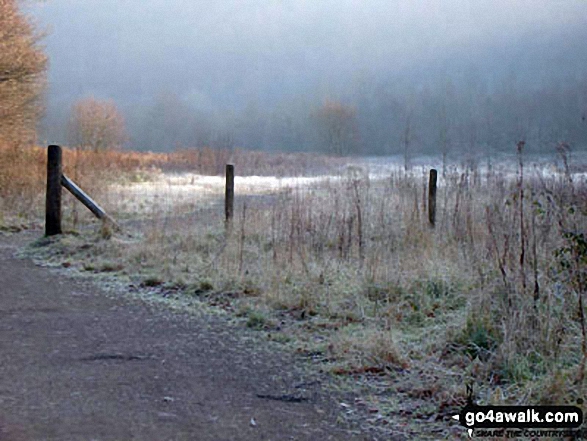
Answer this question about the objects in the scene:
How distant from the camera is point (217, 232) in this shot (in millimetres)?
11898

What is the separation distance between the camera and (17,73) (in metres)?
18.9

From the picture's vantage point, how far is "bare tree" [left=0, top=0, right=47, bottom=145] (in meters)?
18.7

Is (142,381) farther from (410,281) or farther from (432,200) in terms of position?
(432,200)

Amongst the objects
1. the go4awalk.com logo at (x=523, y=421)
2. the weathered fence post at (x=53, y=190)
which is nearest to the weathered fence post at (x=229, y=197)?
the weathered fence post at (x=53, y=190)

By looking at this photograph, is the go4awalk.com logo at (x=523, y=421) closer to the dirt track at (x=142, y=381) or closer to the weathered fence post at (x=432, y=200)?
the dirt track at (x=142, y=381)

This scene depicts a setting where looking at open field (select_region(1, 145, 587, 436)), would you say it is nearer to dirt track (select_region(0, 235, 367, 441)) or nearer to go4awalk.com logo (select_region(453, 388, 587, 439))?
go4awalk.com logo (select_region(453, 388, 587, 439))

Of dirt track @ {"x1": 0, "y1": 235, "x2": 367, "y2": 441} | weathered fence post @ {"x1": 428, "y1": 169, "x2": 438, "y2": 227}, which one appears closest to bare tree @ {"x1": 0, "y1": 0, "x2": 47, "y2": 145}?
weathered fence post @ {"x1": 428, "y1": 169, "x2": 438, "y2": 227}

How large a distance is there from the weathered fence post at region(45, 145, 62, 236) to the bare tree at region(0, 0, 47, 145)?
8169mm

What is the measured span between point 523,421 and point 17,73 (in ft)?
61.1

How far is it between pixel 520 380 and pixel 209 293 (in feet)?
14.1

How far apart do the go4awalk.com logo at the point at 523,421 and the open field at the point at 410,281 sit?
5.6 inches

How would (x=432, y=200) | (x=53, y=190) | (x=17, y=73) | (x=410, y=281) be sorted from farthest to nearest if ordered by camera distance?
(x=17, y=73) → (x=53, y=190) → (x=432, y=200) → (x=410, y=281)

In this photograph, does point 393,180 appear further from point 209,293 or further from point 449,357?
point 449,357

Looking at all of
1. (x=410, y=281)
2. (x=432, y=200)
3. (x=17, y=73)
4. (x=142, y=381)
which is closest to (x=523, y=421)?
(x=142, y=381)
